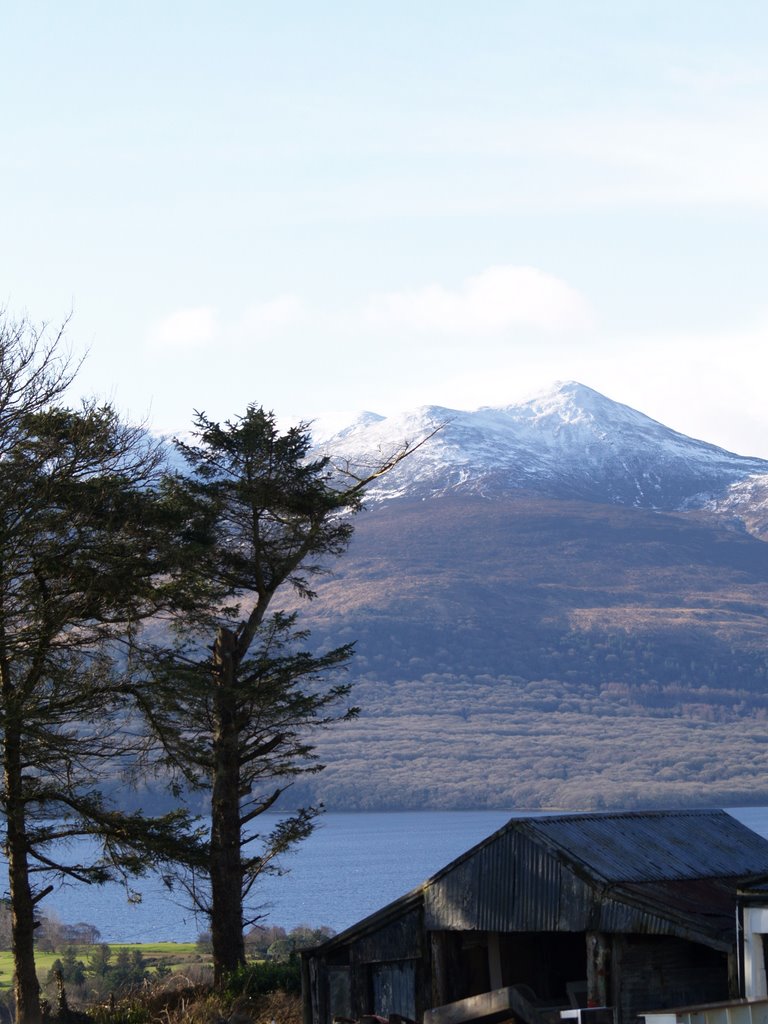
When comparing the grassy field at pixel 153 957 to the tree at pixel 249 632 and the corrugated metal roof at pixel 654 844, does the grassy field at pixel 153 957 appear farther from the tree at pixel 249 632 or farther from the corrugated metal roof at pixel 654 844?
the corrugated metal roof at pixel 654 844

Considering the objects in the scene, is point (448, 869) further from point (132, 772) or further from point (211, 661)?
point (211, 661)

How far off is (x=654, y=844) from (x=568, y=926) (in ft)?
12.0

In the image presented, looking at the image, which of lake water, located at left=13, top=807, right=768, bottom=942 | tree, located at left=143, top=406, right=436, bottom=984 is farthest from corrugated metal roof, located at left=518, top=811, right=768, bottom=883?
lake water, located at left=13, top=807, right=768, bottom=942

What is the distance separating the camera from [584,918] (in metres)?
23.6

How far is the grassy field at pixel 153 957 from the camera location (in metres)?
60.6

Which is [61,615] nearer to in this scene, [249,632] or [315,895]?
[249,632]

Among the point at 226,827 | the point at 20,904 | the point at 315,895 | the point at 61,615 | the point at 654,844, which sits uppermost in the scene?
the point at 61,615

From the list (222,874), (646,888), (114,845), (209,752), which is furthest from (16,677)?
(646,888)

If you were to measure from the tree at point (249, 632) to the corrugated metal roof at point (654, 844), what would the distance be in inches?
263

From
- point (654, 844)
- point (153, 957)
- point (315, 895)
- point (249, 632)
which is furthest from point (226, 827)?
point (315, 895)

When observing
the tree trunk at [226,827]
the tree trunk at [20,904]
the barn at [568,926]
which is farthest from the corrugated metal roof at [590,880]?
the tree trunk at [20,904]

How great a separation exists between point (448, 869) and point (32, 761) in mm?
7613

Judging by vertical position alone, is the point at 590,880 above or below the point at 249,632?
below

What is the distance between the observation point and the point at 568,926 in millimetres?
23797
